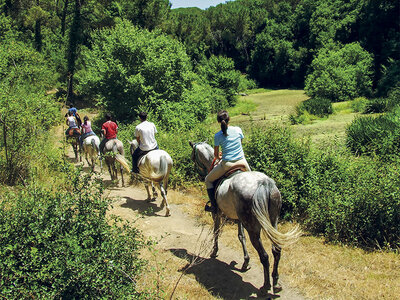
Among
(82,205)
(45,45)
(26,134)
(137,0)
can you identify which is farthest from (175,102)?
(45,45)

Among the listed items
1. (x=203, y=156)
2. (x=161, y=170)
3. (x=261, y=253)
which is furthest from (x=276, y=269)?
(x=161, y=170)

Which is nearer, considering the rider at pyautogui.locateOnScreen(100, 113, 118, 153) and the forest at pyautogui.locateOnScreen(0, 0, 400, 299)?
the forest at pyautogui.locateOnScreen(0, 0, 400, 299)

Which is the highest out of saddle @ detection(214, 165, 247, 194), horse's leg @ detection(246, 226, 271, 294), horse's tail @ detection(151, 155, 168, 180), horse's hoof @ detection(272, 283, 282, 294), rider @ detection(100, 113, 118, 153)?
rider @ detection(100, 113, 118, 153)

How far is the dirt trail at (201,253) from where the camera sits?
5.87m

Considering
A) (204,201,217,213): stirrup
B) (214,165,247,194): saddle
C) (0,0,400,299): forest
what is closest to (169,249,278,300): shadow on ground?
(204,201,217,213): stirrup

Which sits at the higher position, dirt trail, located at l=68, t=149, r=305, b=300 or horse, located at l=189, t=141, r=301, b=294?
horse, located at l=189, t=141, r=301, b=294

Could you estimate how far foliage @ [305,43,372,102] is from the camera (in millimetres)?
38062

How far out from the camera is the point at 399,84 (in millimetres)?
33531

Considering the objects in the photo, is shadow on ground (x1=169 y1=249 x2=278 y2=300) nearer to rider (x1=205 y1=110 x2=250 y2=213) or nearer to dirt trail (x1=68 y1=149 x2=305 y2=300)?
dirt trail (x1=68 y1=149 x2=305 y2=300)

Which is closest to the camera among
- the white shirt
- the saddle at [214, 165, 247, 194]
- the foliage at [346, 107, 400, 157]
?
the saddle at [214, 165, 247, 194]

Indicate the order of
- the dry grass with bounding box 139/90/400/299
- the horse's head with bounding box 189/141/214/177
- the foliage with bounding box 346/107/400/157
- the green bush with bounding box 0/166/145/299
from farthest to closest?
the foliage with bounding box 346/107/400/157 < the horse's head with bounding box 189/141/214/177 < the dry grass with bounding box 139/90/400/299 < the green bush with bounding box 0/166/145/299

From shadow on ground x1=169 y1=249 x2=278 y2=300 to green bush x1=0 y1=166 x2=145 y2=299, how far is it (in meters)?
1.40

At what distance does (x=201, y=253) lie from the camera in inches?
269

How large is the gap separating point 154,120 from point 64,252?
548 inches
